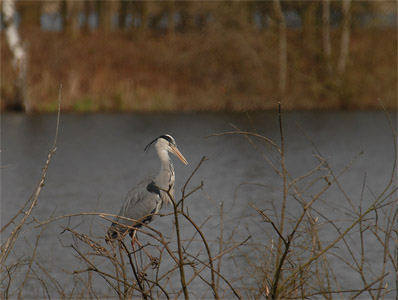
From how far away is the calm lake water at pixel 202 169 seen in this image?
799cm

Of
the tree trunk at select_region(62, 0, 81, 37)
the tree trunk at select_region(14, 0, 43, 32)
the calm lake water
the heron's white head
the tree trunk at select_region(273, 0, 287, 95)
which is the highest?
the tree trunk at select_region(14, 0, 43, 32)

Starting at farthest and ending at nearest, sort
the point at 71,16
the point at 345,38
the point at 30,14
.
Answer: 1. the point at 30,14
2. the point at 71,16
3. the point at 345,38

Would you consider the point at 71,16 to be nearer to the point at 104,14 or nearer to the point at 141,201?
the point at 104,14

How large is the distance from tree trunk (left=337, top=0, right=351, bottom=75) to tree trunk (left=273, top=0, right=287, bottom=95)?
1.82m

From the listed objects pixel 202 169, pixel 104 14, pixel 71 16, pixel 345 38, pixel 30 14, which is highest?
pixel 30 14

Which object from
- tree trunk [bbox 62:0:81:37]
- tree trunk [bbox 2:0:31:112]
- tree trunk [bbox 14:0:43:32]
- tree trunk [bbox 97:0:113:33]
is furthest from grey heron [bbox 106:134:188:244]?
tree trunk [bbox 14:0:43:32]

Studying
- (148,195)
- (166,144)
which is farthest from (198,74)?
(148,195)

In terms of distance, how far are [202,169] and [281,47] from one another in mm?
15167

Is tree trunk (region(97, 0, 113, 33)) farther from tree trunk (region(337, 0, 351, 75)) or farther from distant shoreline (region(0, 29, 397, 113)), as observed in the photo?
tree trunk (region(337, 0, 351, 75))

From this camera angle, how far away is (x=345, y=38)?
30609 mm

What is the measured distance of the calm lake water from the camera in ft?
26.2

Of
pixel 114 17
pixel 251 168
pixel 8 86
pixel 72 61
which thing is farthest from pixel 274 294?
pixel 114 17

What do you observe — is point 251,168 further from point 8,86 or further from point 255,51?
point 255,51

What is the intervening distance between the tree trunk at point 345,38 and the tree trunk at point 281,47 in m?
1.82
